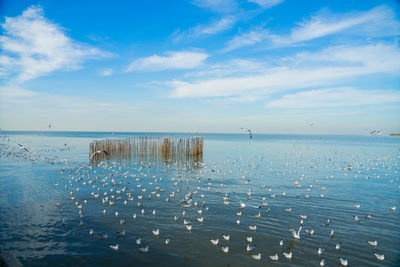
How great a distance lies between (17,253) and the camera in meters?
11.2

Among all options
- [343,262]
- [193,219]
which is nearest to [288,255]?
[343,262]

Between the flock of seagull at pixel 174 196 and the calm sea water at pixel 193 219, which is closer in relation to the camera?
the calm sea water at pixel 193 219

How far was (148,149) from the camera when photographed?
1816 inches

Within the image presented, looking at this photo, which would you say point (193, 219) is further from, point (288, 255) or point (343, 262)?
point (343, 262)

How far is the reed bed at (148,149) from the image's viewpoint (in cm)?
4197

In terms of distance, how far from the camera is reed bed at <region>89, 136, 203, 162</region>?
41969 mm

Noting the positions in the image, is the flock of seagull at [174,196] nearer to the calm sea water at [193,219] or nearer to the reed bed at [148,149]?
the calm sea water at [193,219]

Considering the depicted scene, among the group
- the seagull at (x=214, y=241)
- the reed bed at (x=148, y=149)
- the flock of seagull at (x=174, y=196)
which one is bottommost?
the seagull at (x=214, y=241)

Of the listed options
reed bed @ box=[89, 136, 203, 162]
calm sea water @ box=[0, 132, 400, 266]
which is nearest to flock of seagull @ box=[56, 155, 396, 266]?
calm sea water @ box=[0, 132, 400, 266]

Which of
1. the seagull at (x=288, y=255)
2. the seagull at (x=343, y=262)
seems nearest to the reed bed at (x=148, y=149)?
the seagull at (x=288, y=255)

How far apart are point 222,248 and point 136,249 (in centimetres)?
381

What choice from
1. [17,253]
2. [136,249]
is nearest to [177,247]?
[136,249]

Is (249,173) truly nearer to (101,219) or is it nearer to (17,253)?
(101,219)

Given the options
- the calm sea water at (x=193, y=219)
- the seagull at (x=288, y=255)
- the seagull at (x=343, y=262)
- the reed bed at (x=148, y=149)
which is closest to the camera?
the seagull at (x=343, y=262)
